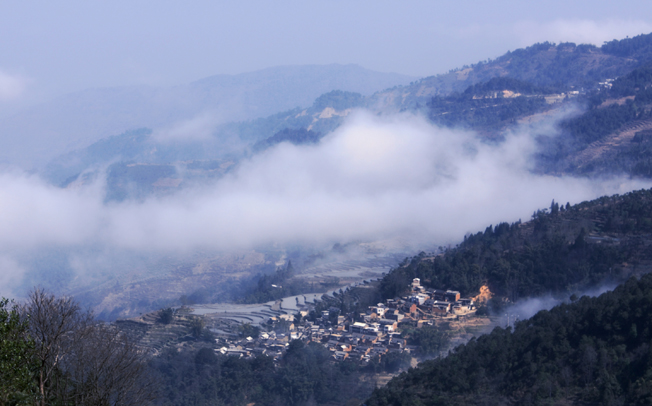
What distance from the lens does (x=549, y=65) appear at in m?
119

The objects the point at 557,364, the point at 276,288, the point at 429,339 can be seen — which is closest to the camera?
the point at 557,364

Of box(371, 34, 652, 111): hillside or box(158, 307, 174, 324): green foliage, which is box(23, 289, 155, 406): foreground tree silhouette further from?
box(371, 34, 652, 111): hillside

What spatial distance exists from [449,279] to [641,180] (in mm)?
31006

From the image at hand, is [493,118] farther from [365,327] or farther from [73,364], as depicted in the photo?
[73,364]

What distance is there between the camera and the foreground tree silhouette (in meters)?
11.6

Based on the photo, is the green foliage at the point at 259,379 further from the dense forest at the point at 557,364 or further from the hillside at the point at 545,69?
the hillside at the point at 545,69

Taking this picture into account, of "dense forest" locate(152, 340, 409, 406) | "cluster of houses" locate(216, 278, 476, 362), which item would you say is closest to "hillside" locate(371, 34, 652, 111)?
"cluster of houses" locate(216, 278, 476, 362)

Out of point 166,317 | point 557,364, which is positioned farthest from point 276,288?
point 557,364

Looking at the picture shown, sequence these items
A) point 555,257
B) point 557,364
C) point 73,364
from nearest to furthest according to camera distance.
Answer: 1. point 73,364
2. point 557,364
3. point 555,257

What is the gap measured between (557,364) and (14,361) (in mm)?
15579

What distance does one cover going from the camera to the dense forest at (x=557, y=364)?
18.7m

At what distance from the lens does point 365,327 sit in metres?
30.8

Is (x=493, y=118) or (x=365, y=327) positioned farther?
(x=493, y=118)

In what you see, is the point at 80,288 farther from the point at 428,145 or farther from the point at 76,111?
the point at 76,111
